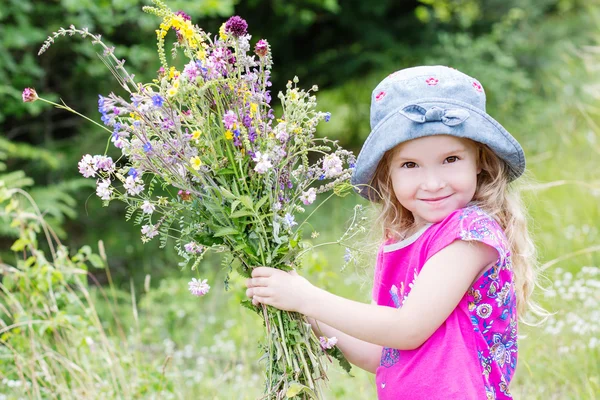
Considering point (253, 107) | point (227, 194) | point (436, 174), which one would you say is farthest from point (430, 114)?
point (227, 194)

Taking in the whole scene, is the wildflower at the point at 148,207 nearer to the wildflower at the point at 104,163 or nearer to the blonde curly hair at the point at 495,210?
the wildflower at the point at 104,163

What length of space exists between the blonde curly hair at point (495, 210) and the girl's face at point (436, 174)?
5 cm

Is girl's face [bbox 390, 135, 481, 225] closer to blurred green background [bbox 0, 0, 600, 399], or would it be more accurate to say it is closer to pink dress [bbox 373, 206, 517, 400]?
pink dress [bbox 373, 206, 517, 400]

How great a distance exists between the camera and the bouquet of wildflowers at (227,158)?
5.49ft

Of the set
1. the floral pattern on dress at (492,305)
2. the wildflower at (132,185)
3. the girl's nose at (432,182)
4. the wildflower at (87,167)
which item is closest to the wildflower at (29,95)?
the wildflower at (87,167)

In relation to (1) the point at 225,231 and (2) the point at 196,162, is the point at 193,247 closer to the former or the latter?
(1) the point at 225,231

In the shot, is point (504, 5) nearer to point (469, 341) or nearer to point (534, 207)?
point (534, 207)

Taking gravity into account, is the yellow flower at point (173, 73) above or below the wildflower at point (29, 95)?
below

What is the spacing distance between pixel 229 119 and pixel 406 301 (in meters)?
0.63

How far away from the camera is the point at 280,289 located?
5.81ft

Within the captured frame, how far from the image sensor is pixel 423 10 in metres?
7.85

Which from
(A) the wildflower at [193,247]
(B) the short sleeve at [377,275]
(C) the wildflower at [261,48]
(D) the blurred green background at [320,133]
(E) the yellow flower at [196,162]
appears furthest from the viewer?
(D) the blurred green background at [320,133]

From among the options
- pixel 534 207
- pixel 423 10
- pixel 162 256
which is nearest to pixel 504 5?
pixel 423 10

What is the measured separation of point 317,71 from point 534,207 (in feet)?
11.5
